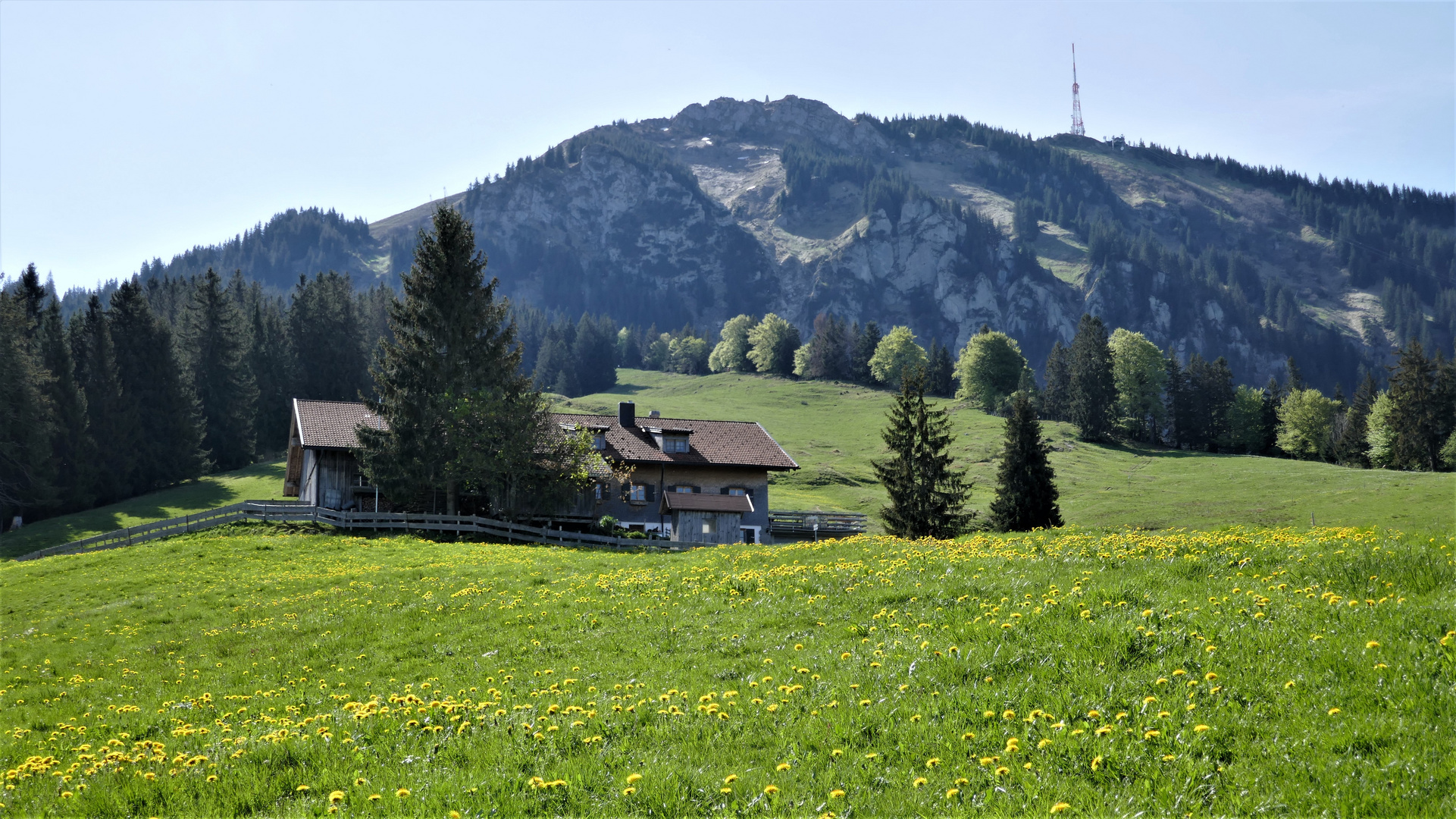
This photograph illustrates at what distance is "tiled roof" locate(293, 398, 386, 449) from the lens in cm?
5578

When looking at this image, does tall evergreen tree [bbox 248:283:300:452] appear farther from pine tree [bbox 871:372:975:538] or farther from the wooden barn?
pine tree [bbox 871:372:975:538]

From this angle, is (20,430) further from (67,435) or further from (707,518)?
(707,518)

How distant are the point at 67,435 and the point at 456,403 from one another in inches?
1606

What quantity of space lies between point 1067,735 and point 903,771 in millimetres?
1677

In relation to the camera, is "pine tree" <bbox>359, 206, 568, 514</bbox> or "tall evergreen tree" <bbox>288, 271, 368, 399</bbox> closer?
"pine tree" <bbox>359, 206, 568, 514</bbox>

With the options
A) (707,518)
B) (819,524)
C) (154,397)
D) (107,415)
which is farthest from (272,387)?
(819,524)

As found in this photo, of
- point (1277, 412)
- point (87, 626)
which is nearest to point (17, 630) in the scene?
point (87, 626)

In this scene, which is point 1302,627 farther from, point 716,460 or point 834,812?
point 716,460

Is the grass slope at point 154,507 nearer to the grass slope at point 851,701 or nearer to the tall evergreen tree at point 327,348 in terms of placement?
the tall evergreen tree at point 327,348

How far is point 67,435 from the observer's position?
69250 mm

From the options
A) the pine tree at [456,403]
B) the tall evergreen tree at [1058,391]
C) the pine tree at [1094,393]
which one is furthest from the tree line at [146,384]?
the tall evergreen tree at [1058,391]

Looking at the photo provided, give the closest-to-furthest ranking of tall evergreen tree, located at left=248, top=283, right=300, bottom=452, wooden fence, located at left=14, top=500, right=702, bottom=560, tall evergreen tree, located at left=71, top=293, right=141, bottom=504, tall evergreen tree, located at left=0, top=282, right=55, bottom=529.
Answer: wooden fence, located at left=14, top=500, right=702, bottom=560, tall evergreen tree, located at left=0, top=282, right=55, bottom=529, tall evergreen tree, located at left=71, top=293, right=141, bottom=504, tall evergreen tree, located at left=248, top=283, right=300, bottom=452

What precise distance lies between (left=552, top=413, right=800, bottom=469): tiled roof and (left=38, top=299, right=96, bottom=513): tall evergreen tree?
132 ft

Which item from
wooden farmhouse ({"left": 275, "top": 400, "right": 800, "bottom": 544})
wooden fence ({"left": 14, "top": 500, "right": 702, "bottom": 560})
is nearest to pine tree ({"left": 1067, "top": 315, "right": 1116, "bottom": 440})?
wooden farmhouse ({"left": 275, "top": 400, "right": 800, "bottom": 544})
